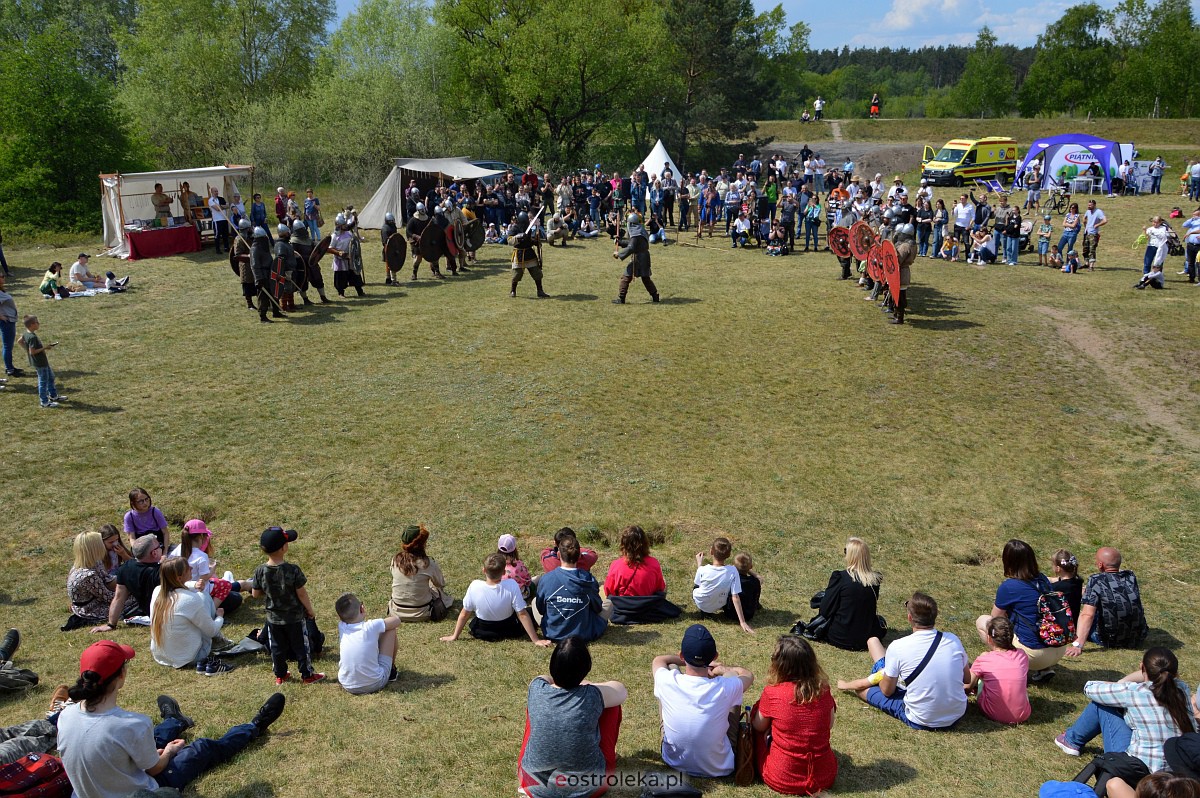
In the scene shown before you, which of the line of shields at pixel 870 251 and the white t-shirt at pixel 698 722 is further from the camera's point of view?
the line of shields at pixel 870 251

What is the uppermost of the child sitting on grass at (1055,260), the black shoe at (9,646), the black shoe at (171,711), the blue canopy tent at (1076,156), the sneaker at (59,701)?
the blue canopy tent at (1076,156)

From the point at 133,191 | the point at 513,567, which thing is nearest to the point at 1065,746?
the point at 513,567

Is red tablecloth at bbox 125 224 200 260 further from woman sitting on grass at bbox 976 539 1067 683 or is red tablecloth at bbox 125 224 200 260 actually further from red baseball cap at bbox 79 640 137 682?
woman sitting on grass at bbox 976 539 1067 683

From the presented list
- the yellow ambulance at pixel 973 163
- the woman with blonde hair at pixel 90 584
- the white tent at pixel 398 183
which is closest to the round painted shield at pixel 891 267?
the woman with blonde hair at pixel 90 584

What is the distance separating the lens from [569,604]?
22.6ft

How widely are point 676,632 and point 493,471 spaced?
13.9 feet

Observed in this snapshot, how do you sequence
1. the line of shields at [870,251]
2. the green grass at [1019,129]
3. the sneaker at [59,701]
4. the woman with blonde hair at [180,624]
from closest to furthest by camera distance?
the sneaker at [59,701]
the woman with blonde hair at [180,624]
the line of shields at [870,251]
the green grass at [1019,129]

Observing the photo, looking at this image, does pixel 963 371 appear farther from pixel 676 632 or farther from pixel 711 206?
pixel 711 206

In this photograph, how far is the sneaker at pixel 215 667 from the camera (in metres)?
6.68

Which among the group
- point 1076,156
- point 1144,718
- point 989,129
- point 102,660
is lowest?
point 1144,718

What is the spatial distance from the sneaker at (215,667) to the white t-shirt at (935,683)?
518 centimetres

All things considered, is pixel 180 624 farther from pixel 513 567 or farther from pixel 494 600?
pixel 513 567

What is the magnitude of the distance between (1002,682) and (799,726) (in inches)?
74.6

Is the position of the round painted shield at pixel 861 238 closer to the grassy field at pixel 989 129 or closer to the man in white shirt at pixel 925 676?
the man in white shirt at pixel 925 676
